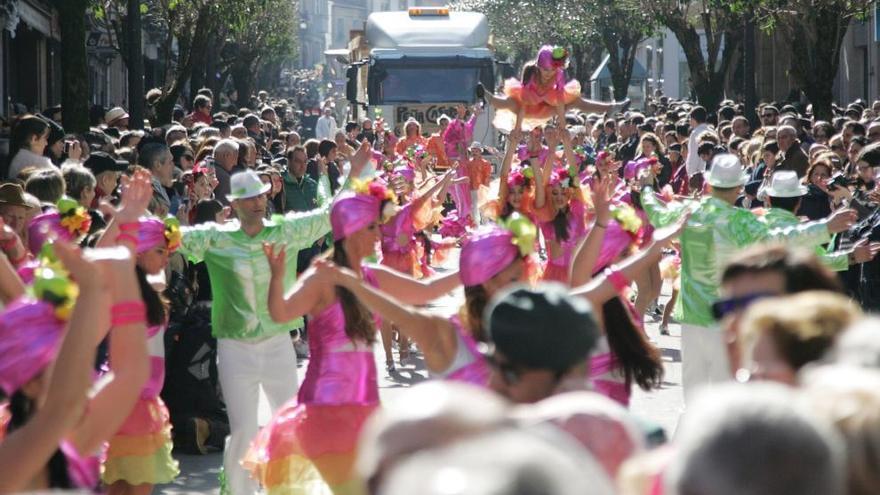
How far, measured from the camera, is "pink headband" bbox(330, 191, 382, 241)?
23.7ft

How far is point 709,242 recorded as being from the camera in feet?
29.1

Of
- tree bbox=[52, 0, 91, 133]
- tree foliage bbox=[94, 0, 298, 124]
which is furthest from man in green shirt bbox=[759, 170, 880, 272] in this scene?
tree foliage bbox=[94, 0, 298, 124]

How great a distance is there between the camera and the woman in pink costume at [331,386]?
6922mm

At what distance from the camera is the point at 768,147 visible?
16.0 meters

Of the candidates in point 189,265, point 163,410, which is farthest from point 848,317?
point 189,265

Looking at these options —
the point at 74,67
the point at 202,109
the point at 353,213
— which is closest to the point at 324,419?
the point at 353,213

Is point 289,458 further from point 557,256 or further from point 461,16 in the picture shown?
point 461,16

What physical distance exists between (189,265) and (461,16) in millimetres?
20341

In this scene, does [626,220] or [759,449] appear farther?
[626,220]

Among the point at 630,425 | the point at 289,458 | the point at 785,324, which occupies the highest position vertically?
the point at 785,324

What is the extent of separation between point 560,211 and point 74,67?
32.5 ft

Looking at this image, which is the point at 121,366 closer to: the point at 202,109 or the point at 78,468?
the point at 78,468

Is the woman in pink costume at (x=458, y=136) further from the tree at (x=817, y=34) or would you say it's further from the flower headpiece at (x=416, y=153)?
the tree at (x=817, y=34)

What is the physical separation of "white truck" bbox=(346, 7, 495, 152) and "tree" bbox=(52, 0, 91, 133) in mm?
9252
